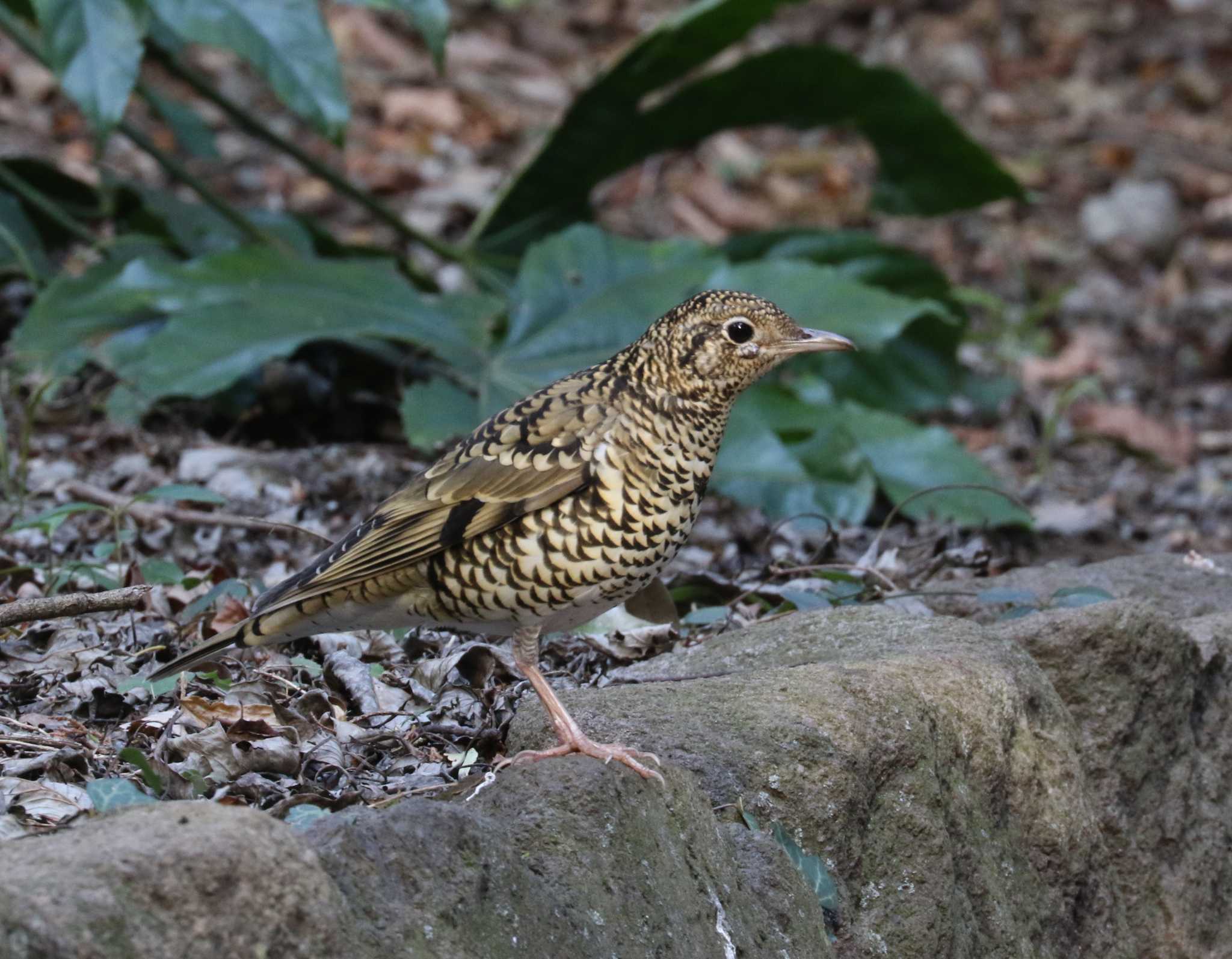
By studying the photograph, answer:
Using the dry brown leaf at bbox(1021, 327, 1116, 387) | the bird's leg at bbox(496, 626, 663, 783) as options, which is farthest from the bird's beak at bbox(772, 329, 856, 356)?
the dry brown leaf at bbox(1021, 327, 1116, 387)

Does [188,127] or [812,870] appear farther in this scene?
[188,127]

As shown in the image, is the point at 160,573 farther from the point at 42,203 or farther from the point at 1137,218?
the point at 1137,218

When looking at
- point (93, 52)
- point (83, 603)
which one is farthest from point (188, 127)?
point (83, 603)

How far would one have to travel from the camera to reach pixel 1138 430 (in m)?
8.74

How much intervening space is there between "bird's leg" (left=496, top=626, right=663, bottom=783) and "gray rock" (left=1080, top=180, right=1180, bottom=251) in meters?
8.77

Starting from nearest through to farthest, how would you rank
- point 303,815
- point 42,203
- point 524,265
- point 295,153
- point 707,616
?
point 303,815
point 707,616
point 524,265
point 42,203
point 295,153

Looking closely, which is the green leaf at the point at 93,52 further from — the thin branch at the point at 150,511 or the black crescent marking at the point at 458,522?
the black crescent marking at the point at 458,522

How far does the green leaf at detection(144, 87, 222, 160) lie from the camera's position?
7.30 meters

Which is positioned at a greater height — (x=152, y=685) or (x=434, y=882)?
(x=434, y=882)

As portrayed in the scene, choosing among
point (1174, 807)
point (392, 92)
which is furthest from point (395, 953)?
point (392, 92)

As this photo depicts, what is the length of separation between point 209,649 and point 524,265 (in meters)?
3.50

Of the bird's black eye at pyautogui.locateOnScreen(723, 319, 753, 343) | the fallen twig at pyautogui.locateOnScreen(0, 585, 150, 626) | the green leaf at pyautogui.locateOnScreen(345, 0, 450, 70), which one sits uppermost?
the green leaf at pyautogui.locateOnScreen(345, 0, 450, 70)

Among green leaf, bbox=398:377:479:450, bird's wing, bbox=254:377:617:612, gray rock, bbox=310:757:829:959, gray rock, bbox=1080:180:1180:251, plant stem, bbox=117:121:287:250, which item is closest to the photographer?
gray rock, bbox=310:757:829:959

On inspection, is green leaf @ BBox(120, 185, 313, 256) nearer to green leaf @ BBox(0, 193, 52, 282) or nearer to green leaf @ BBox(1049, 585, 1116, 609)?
green leaf @ BBox(0, 193, 52, 282)
